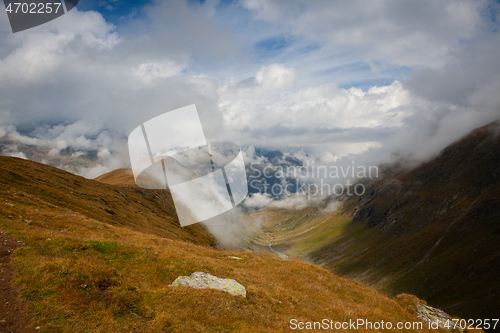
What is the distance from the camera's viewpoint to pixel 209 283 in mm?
16594

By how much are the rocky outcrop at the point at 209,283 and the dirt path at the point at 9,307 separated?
24.0ft

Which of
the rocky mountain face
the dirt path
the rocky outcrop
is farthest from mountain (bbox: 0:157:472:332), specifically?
the rocky mountain face

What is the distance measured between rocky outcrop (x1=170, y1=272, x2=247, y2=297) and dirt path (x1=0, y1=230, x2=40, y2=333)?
7300mm

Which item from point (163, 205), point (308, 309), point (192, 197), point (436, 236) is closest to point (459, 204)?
point (436, 236)

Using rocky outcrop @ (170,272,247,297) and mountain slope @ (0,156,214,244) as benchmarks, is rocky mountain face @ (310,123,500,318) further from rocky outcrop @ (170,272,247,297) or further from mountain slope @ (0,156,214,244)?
mountain slope @ (0,156,214,244)

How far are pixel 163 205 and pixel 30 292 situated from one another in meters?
92.9

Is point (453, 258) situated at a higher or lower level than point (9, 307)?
lower

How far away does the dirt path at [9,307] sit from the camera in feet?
30.0

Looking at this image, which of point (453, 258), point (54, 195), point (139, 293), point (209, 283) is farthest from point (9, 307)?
point (453, 258)

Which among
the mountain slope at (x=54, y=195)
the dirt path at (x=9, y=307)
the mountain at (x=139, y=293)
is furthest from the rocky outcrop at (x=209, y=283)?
the mountain slope at (x=54, y=195)

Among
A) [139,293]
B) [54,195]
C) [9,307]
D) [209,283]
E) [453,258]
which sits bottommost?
[453,258]

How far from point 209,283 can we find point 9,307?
1016cm

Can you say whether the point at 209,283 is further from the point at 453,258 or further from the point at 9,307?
the point at 453,258

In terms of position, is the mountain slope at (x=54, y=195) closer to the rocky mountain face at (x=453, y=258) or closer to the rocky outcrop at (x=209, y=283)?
the rocky outcrop at (x=209, y=283)
